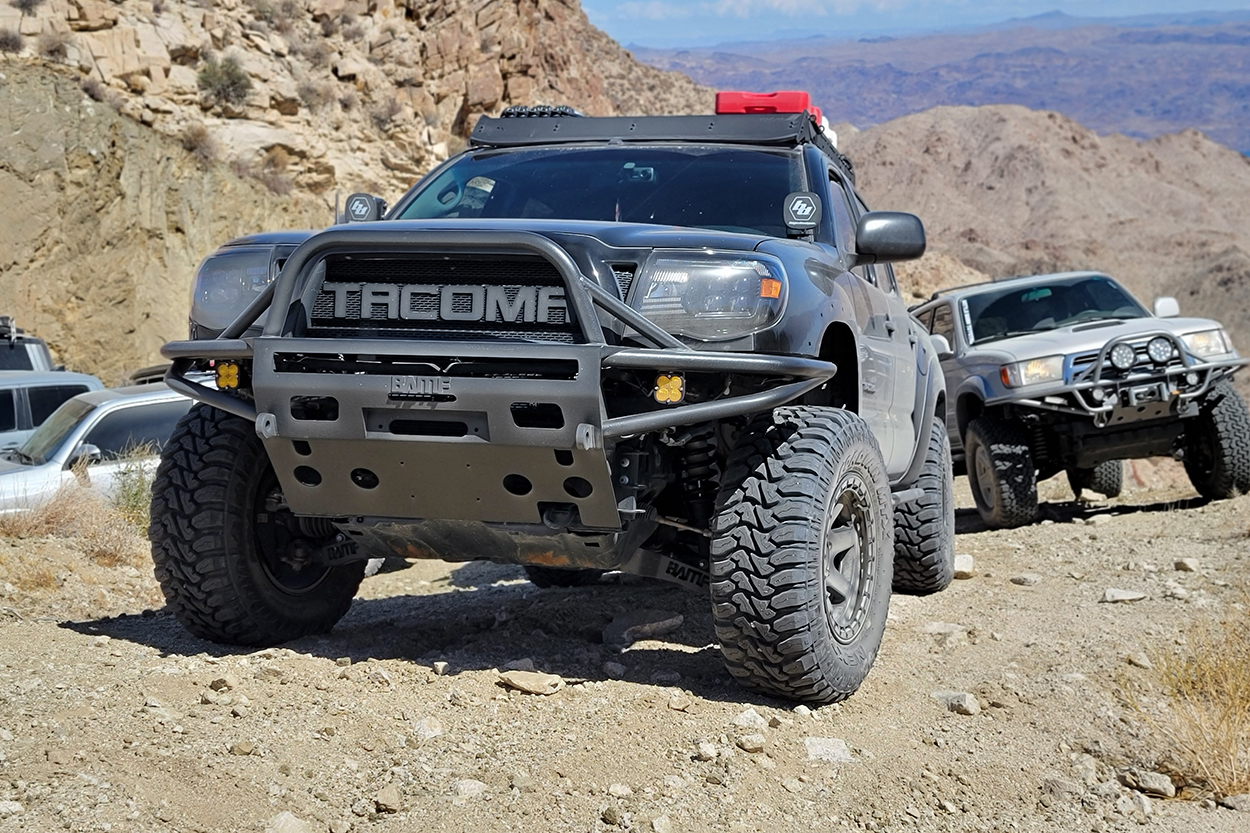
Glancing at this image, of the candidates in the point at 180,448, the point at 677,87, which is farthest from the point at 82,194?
the point at 677,87

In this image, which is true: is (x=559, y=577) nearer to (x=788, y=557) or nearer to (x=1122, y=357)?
(x=788, y=557)

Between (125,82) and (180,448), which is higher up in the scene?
(125,82)

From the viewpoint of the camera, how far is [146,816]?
3.40 m

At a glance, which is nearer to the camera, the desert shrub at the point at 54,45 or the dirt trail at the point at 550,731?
the dirt trail at the point at 550,731

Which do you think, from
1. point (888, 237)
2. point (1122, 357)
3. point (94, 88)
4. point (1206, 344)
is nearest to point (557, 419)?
point (888, 237)

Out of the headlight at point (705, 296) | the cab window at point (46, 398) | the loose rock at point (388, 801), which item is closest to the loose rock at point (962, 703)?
the headlight at point (705, 296)

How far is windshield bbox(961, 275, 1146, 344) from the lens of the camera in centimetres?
1119

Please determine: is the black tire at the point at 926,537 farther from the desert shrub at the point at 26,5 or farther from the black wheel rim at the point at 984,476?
the desert shrub at the point at 26,5

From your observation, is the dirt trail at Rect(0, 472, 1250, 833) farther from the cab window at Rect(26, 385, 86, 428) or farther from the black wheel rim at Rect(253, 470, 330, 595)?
the cab window at Rect(26, 385, 86, 428)

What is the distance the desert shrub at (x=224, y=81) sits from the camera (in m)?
25.1

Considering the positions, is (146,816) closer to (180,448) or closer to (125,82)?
(180,448)

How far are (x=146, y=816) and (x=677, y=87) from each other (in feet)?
203

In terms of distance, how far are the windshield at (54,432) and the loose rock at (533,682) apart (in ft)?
23.8

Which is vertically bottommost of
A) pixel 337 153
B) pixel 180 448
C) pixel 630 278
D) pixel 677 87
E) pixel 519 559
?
pixel 519 559
